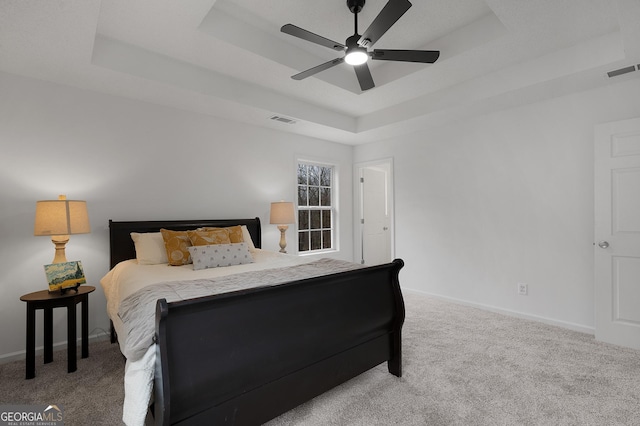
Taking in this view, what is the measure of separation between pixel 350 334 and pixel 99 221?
109 inches

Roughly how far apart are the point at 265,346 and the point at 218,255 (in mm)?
1418

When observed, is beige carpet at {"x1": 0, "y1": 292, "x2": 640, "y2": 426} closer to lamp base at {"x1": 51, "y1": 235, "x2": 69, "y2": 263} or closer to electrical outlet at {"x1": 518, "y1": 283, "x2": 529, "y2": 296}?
electrical outlet at {"x1": 518, "y1": 283, "x2": 529, "y2": 296}

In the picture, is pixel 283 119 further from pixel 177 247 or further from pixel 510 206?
pixel 510 206

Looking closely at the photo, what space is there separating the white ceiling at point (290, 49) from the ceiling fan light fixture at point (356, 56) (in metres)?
0.59

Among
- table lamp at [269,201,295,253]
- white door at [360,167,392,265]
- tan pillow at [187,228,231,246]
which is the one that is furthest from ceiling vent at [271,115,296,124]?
white door at [360,167,392,265]

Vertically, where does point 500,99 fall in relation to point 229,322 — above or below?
above

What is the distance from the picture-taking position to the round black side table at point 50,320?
2.32 meters

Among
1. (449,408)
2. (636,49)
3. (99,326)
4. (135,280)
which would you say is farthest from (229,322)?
(636,49)

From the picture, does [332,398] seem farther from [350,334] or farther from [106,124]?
[106,124]

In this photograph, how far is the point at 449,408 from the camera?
194 cm

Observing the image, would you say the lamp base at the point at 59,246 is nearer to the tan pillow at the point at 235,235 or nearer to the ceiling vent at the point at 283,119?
the tan pillow at the point at 235,235

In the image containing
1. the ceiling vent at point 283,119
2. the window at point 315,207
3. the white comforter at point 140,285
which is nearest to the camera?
the white comforter at point 140,285

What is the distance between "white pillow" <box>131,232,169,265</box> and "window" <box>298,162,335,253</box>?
2.29 m

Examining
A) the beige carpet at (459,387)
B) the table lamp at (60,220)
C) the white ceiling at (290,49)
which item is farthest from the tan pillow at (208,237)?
the white ceiling at (290,49)
